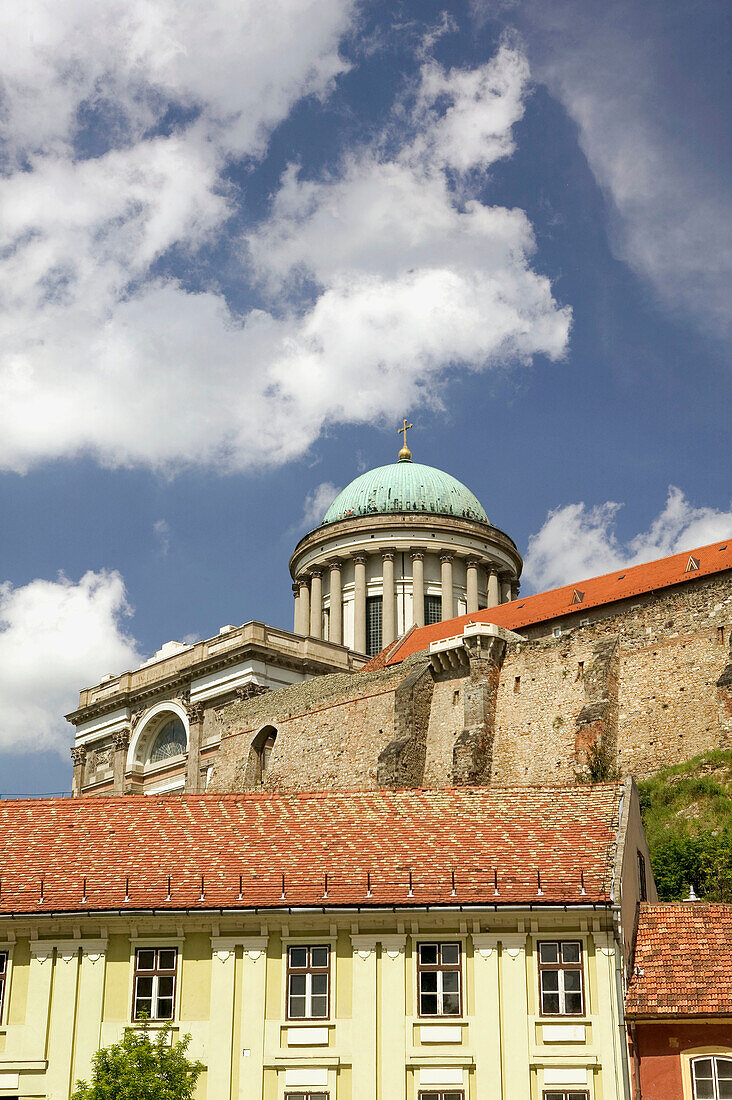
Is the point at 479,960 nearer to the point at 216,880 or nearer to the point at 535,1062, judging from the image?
the point at 535,1062

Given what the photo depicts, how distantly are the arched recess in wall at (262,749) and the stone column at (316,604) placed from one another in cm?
2309

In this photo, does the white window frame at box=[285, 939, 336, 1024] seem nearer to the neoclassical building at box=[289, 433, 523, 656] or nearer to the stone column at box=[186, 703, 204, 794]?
the stone column at box=[186, 703, 204, 794]

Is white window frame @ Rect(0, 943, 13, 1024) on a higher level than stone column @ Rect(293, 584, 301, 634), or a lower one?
lower

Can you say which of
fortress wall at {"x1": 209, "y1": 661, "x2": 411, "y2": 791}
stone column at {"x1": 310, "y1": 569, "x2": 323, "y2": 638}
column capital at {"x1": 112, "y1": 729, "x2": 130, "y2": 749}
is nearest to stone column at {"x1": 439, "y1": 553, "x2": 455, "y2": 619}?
stone column at {"x1": 310, "y1": 569, "x2": 323, "y2": 638}

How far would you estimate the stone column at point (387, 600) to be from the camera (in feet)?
289

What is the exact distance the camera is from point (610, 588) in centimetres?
6059

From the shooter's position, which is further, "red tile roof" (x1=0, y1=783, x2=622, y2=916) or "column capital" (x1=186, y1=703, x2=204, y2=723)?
"column capital" (x1=186, y1=703, x2=204, y2=723)

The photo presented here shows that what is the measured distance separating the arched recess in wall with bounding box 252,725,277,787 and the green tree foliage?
41.7m

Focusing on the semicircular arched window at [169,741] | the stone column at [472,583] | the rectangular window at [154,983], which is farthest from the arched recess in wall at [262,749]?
the rectangular window at [154,983]

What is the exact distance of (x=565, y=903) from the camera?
25.4m

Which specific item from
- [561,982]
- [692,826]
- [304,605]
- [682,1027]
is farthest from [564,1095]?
[304,605]

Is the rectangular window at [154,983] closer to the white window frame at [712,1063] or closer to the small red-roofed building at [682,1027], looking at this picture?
the small red-roofed building at [682,1027]

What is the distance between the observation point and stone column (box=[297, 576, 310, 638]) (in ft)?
299

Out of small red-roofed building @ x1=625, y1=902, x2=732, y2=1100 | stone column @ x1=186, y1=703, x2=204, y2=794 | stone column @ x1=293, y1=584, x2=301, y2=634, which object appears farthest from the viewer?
stone column @ x1=293, y1=584, x2=301, y2=634
